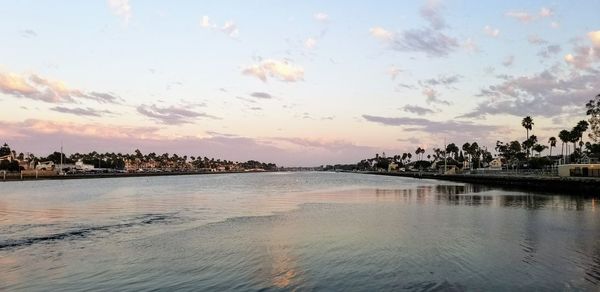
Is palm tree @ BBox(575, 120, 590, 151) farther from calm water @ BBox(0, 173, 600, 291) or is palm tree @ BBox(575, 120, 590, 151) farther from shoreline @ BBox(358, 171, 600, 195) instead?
calm water @ BBox(0, 173, 600, 291)

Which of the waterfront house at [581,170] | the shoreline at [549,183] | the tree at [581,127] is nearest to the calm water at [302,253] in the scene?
the shoreline at [549,183]

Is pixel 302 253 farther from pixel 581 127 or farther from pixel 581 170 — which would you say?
pixel 581 127

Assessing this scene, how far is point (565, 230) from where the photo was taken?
24062mm

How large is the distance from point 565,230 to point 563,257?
850 cm

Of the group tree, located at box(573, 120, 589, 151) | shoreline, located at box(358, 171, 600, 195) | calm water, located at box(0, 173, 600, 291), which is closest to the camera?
calm water, located at box(0, 173, 600, 291)

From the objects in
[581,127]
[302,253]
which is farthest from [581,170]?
[302,253]

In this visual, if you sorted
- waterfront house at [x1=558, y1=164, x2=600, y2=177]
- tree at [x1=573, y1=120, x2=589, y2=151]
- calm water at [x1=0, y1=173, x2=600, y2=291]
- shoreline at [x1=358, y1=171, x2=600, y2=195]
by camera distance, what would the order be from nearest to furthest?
1. calm water at [x1=0, y1=173, x2=600, y2=291]
2. shoreline at [x1=358, y1=171, x2=600, y2=195]
3. waterfront house at [x1=558, y1=164, x2=600, y2=177]
4. tree at [x1=573, y1=120, x2=589, y2=151]

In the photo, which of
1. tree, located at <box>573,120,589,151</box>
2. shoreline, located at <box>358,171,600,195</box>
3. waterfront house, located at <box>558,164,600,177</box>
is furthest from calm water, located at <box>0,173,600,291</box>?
tree, located at <box>573,120,589,151</box>

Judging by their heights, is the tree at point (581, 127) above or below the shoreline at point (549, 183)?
above

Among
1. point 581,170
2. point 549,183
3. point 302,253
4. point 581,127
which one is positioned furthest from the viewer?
point 581,127

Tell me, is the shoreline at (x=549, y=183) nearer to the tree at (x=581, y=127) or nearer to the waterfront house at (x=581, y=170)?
the waterfront house at (x=581, y=170)

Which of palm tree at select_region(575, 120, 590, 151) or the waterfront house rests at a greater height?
palm tree at select_region(575, 120, 590, 151)

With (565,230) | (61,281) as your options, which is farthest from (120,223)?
(565,230)

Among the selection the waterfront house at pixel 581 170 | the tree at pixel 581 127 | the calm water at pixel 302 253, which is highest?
the tree at pixel 581 127
